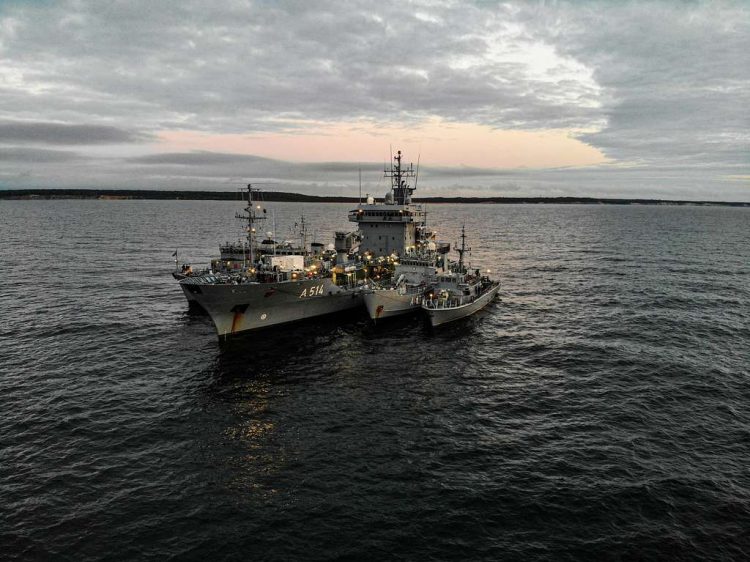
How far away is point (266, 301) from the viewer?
44.9m

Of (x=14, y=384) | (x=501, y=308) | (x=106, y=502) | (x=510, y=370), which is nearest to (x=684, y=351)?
(x=510, y=370)

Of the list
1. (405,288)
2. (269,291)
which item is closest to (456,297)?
(405,288)

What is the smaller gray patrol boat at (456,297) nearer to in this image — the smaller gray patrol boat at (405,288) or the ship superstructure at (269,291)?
the smaller gray patrol boat at (405,288)

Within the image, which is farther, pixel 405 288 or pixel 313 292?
pixel 405 288

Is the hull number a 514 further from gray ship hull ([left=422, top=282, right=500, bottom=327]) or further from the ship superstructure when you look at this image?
gray ship hull ([left=422, top=282, right=500, bottom=327])

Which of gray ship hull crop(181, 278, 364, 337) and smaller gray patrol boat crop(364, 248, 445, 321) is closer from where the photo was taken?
gray ship hull crop(181, 278, 364, 337)

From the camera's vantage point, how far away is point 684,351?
39.7 metres

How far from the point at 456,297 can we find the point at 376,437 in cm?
2822

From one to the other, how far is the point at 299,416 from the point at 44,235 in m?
139

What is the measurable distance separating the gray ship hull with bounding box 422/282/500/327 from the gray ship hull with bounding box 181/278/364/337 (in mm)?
10804

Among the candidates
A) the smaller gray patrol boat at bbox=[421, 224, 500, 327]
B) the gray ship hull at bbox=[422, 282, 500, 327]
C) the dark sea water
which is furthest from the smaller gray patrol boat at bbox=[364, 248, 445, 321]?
the gray ship hull at bbox=[422, 282, 500, 327]

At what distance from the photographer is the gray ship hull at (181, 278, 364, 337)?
40.7 meters

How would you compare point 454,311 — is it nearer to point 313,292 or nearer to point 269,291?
point 313,292

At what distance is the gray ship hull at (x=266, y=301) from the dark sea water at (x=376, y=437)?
2241mm
